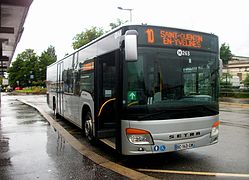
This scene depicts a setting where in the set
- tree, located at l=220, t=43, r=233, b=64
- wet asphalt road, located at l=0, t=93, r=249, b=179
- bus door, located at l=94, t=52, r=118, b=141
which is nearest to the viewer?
wet asphalt road, located at l=0, t=93, r=249, b=179

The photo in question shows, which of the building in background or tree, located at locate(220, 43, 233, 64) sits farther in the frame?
tree, located at locate(220, 43, 233, 64)

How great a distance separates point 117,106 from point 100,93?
1.61 metres

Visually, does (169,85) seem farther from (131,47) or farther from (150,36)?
(131,47)

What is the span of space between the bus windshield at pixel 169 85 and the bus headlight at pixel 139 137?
269 millimetres

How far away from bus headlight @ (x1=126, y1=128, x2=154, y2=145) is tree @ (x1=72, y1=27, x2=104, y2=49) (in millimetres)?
38991

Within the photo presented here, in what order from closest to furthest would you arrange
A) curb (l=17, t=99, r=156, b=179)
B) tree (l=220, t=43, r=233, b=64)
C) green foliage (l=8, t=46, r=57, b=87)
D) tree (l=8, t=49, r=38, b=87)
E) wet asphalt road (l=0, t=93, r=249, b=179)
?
1. curb (l=17, t=99, r=156, b=179)
2. wet asphalt road (l=0, t=93, r=249, b=179)
3. tree (l=220, t=43, r=233, b=64)
4. green foliage (l=8, t=46, r=57, b=87)
5. tree (l=8, t=49, r=38, b=87)

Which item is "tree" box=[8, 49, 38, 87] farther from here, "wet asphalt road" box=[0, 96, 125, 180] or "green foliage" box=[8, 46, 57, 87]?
"wet asphalt road" box=[0, 96, 125, 180]

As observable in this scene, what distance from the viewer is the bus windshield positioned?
18.4ft

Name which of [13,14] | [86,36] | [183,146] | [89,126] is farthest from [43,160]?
[86,36]

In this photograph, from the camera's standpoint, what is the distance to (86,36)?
44562mm

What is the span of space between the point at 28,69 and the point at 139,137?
79461mm

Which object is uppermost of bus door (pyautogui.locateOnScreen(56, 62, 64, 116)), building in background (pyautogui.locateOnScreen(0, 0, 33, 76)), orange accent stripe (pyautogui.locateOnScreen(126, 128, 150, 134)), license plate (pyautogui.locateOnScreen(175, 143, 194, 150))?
building in background (pyautogui.locateOnScreen(0, 0, 33, 76))

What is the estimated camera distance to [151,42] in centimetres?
572

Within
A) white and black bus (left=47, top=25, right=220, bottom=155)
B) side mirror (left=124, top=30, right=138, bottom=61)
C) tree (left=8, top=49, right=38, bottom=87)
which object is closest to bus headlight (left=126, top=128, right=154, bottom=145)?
white and black bus (left=47, top=25, right=220, bottom=155)
